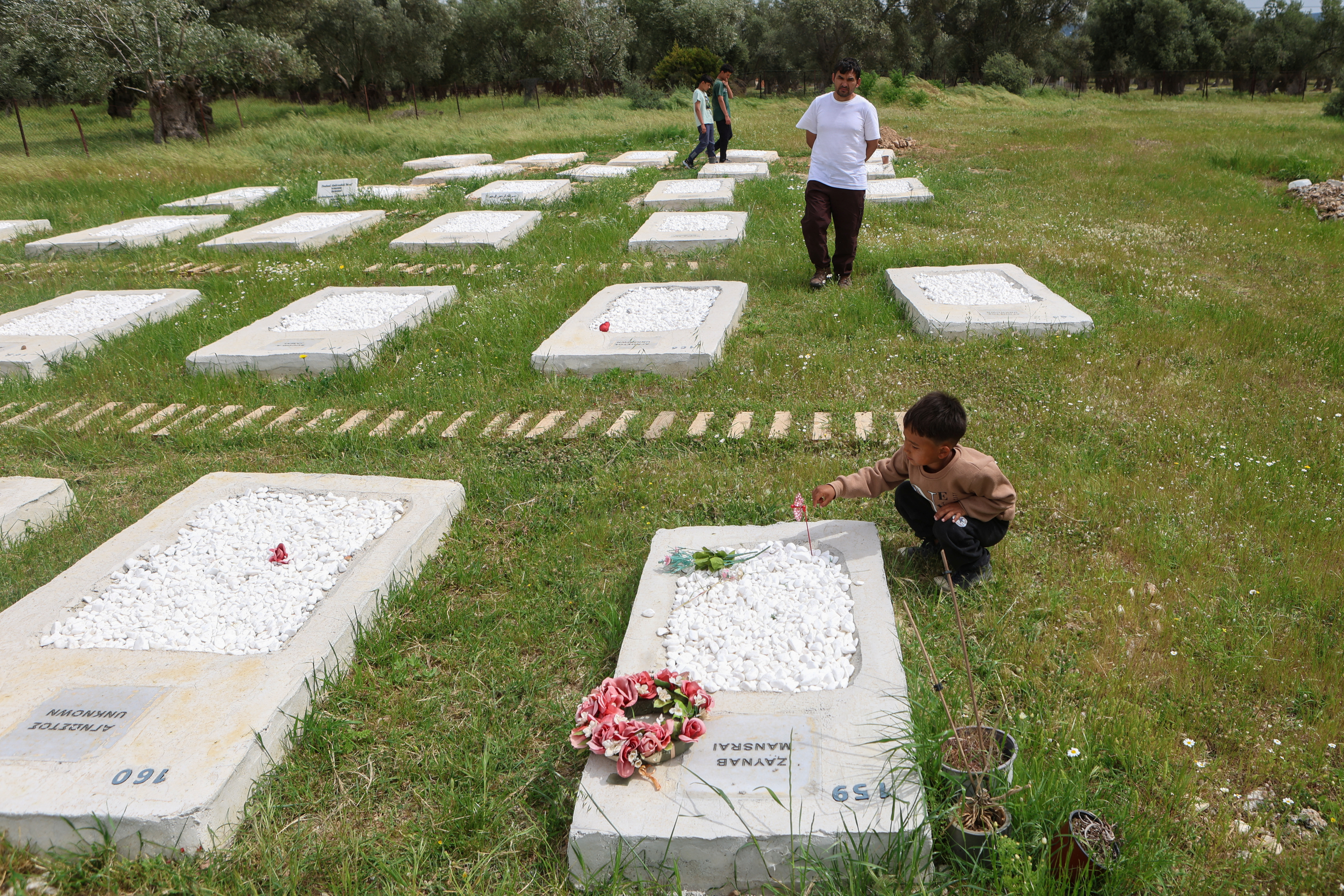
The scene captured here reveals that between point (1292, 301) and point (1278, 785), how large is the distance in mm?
5636

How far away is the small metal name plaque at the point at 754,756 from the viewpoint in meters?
2.47

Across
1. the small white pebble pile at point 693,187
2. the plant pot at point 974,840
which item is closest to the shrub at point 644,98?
the small white pebble pile at point 693,187

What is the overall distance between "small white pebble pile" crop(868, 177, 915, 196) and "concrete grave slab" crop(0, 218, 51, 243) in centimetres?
1113

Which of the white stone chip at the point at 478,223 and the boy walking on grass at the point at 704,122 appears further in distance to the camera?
the boy walking on grass at the point at 704,122

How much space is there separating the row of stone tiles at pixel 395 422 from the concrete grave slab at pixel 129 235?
17.1ft

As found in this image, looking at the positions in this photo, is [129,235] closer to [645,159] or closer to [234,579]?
[645,159]

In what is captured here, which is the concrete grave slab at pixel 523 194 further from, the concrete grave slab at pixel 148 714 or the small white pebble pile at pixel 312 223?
the concrete grave slab at pixel 148 714

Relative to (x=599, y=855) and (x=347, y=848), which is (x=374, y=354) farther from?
(x=599, y=855)

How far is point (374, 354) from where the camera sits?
6.25m

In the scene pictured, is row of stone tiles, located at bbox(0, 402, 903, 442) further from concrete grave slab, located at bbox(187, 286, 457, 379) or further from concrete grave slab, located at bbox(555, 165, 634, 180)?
concrete grave slab, located at bbox(555, 165, 634, 180)

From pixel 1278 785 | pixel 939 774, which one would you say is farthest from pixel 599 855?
pixel 1278 785

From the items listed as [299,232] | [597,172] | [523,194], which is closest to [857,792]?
[299,232]

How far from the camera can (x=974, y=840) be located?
2.30 meters

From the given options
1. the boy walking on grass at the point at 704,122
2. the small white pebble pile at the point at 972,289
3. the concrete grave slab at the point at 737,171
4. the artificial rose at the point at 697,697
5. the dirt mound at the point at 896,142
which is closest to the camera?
the artificial rose at the point at 697,697
